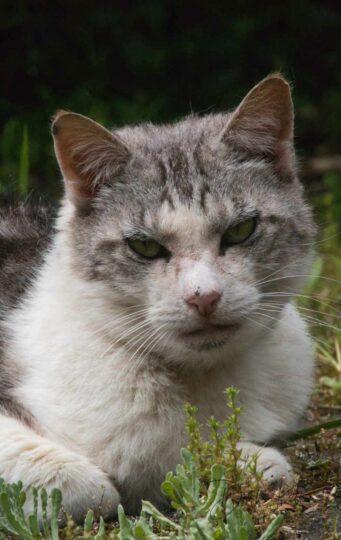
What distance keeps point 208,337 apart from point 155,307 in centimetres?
19

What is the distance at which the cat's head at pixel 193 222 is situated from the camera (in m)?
3.00

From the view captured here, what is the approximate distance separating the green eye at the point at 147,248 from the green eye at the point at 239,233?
0.20 m

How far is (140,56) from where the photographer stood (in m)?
6.84

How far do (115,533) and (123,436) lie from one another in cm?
51

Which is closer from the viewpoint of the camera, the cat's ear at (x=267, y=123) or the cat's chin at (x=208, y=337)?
the cat's chin at (x=208, y=337)

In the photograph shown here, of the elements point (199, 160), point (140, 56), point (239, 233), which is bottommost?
point (239, 233)

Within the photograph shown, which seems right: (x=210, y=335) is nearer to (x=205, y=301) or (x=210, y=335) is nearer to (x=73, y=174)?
(x=205, y=301)

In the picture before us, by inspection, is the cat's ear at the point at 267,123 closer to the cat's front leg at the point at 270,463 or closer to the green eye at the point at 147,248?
the green eye at the point at 147,248

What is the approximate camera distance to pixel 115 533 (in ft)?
8.84

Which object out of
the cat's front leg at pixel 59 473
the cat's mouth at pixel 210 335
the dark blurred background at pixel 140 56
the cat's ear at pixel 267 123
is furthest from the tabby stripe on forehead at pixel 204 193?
the dark blurred background at pixel 140 56

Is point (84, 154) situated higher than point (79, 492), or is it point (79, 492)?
point (84, 154)

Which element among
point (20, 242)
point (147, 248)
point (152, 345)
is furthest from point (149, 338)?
point (20, 242)

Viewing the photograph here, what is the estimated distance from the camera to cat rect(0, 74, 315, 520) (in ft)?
9.96

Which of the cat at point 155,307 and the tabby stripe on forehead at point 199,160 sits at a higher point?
the tabby stripe on forehead at point 199,160
